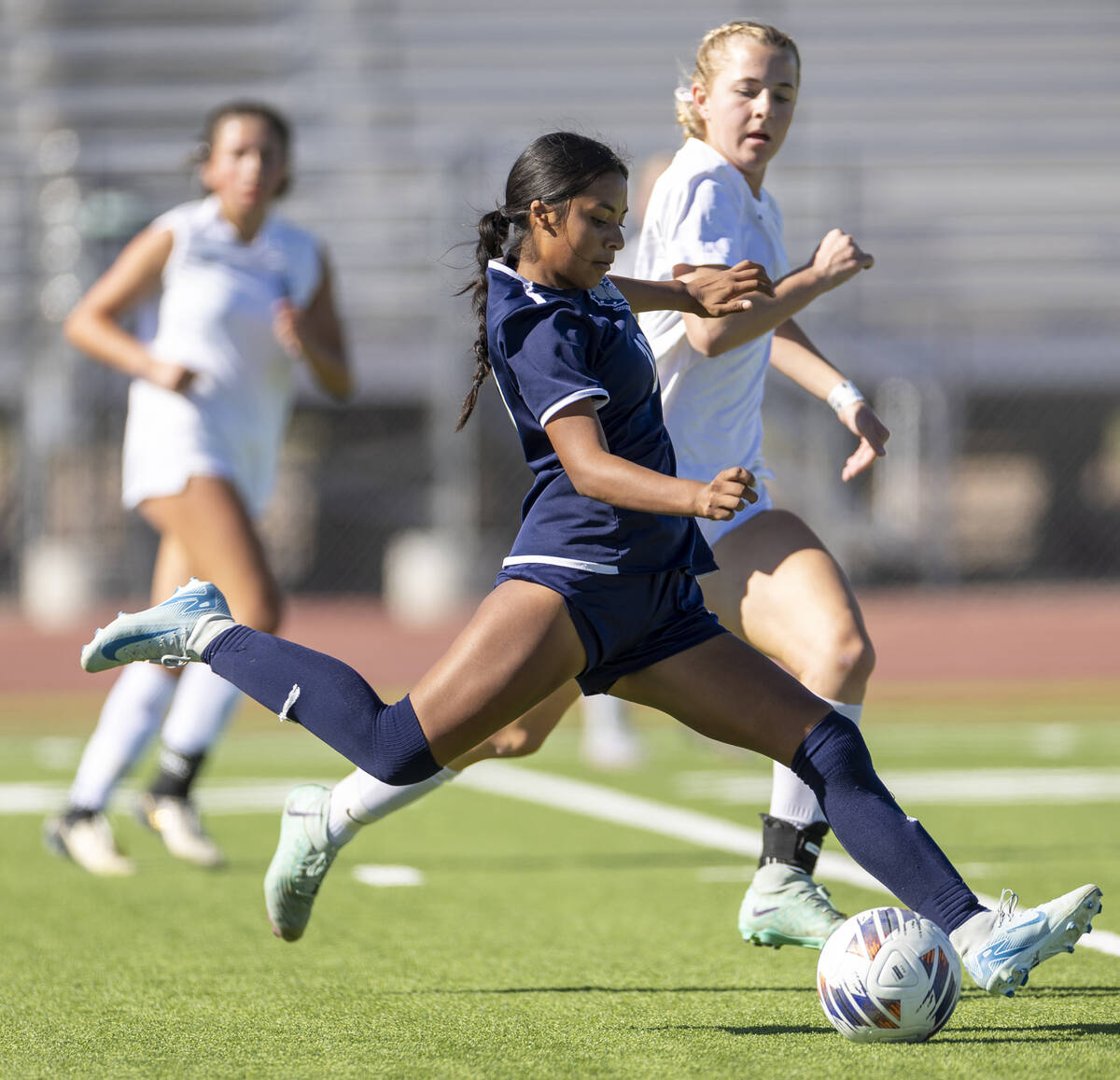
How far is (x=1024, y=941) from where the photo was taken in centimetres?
314

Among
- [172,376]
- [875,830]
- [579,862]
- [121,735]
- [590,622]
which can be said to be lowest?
[579,862]

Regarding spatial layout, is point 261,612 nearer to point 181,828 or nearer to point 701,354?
point 181,828

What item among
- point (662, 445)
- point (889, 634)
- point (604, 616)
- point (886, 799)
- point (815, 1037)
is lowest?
point (889, 634)

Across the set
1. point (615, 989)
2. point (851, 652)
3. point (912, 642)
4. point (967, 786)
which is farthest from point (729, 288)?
point (912, 642)

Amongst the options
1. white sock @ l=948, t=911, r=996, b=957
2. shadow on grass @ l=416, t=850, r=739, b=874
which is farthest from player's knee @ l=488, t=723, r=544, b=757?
shadow on grass @ l=416, t=850, r=739, b=874

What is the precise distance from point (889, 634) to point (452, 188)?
4.20 m

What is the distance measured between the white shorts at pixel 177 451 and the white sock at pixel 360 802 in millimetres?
1921

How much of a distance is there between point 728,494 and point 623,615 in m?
0.44

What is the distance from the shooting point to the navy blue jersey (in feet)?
10.5

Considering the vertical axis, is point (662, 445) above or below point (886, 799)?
above

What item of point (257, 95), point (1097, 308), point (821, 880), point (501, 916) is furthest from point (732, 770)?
point (257, 95)

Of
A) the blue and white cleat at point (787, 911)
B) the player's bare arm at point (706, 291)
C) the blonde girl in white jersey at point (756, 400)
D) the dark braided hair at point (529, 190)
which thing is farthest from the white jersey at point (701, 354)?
the blue and white cleat at point (787, 911)

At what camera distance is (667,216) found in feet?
13.1

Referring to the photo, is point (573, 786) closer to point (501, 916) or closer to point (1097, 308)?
point (501, 916)
